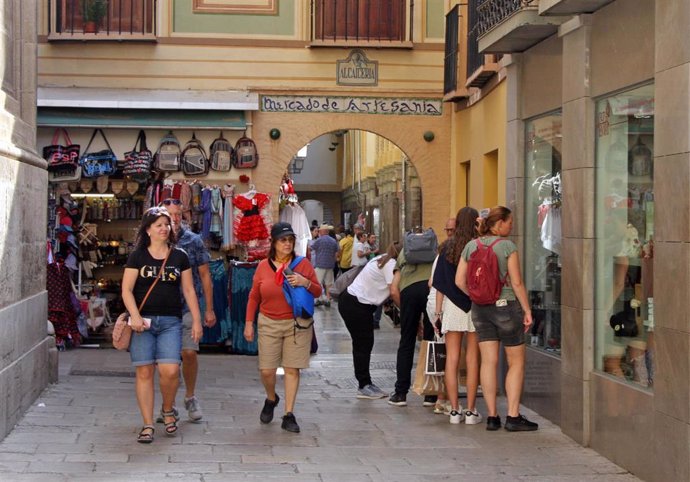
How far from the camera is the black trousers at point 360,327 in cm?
1145

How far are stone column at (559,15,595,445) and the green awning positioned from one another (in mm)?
8220

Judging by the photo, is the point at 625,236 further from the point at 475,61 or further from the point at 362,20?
the point at 362,20

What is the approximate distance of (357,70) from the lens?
17.2m

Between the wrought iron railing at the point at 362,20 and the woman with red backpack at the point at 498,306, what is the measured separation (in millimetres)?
8225

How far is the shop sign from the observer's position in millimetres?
17141

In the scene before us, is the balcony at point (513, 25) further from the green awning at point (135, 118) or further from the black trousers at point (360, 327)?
the green awning at point (135, 118)

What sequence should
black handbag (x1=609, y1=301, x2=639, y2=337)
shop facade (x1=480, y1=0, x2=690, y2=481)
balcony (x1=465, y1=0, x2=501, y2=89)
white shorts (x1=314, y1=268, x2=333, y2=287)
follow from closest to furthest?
→ shop facade (x1=480, y1=0, x2=690, y2=481) < black handbag (x1=609, y1=301, x2=639, y2=337) < balcony (x1=465, y1=0, x2=501, y2=89) < white shorts (x1=314, y1=268, x2=333, y2=287)

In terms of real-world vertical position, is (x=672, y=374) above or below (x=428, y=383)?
above

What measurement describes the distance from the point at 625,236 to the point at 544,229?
2.04 metres

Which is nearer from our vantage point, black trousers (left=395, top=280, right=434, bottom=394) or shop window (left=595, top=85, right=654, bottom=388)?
shop window (left=595, top=85, right=654, bottom=388)

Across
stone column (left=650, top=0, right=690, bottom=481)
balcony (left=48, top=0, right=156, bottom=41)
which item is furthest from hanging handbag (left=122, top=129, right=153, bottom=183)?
stone column (left=650, top=0, right=690, bottom=481)

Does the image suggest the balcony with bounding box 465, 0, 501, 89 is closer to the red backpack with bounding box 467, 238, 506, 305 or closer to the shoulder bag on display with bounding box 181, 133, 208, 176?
the shoulder bag on display with bounding box 181, 133, 208, 176

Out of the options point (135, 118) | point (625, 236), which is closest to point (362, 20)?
point (135, 118)

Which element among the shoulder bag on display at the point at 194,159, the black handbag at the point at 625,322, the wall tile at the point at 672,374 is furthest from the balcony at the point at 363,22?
the wall tile at the point at 672,374
